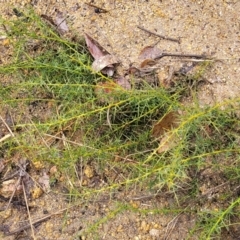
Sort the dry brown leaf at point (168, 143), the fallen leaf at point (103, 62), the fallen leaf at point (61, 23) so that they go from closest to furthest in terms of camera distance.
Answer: the dry brown leaf at point (168, 143), the fallen leaf at point (103, 62), the fallen leaf at point (61, 23)

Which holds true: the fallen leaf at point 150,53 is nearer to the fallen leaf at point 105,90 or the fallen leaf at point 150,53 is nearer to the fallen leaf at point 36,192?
the fallen leaf at point 105,90

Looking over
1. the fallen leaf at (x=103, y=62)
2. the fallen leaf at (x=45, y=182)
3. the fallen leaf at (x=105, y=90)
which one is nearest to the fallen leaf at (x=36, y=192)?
the fallen leaf at (x=45, y=182)

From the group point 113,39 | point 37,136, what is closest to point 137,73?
point 113,39

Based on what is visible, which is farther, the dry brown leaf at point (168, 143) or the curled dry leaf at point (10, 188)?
the curled dry leaf at point (10, 188)

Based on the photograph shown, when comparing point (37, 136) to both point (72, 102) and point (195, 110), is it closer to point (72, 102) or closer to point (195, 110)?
point (72, 102)

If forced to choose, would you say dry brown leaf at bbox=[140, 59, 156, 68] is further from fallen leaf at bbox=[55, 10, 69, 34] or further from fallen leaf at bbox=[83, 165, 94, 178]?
fallen leaf at bbox=[83, 165, 94, 178]

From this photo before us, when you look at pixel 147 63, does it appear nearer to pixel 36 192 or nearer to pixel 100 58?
pixel 100 58
